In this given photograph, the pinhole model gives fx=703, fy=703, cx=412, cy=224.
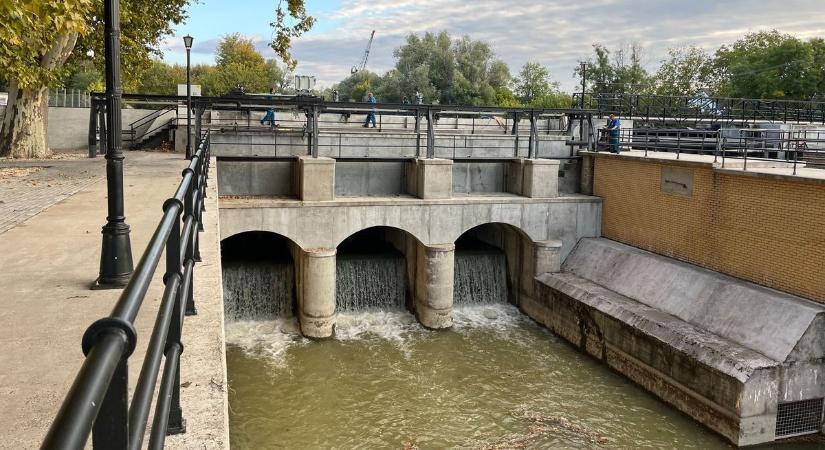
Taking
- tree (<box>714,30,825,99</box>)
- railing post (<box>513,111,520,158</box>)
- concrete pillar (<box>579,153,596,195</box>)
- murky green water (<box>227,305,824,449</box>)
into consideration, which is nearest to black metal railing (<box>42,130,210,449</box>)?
murky green water (<box>227,305,824,449</box>)

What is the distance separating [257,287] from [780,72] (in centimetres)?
5134

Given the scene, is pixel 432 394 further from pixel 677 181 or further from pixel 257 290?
pixel 677 181

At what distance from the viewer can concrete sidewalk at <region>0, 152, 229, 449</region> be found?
3.52 meters

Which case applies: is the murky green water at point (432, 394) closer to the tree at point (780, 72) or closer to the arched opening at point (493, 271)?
the arched opening at point (493, 271)

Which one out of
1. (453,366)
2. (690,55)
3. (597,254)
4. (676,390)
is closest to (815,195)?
(676,390)

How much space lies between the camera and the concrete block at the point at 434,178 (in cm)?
2166

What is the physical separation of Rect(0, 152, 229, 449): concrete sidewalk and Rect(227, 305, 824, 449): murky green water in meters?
6.36

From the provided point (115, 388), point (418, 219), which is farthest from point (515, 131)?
point (115, 388)

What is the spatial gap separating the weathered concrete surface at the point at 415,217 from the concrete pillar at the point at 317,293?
41 cm

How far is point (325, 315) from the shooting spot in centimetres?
2033

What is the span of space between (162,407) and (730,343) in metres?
15.3

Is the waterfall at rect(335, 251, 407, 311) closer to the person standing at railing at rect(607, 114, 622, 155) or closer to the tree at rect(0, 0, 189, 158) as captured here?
the person standing at railing at rect(607, 114, 622, 155)

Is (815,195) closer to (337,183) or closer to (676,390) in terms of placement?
(676,390)

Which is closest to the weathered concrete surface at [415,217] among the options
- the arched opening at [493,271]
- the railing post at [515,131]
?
the arched opening at [493,271]
